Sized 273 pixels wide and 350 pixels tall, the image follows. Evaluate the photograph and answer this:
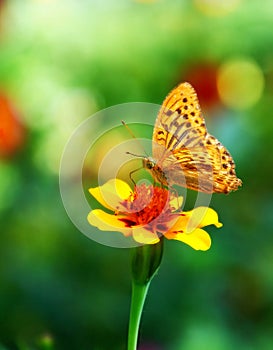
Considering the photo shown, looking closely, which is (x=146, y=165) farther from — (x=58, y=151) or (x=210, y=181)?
(x=58, y=151)

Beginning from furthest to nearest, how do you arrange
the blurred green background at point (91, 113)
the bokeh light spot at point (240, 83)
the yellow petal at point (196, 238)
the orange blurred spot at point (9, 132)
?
1. the bokeh light spot at point (240, 83)
2. the orange blurred spot at point (9, 132)
3. the blurred green background at point (91, 113)
4. the yellow petal at point (196, 238)

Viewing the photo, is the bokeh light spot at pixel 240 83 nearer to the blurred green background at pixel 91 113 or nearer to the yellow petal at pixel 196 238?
the blurred green background at pixel 91 113

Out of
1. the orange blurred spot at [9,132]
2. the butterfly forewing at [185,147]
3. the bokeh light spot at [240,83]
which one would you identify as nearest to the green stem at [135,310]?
the butterfly forewing at [185,147]

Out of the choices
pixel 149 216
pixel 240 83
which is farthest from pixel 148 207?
pixel 240 83

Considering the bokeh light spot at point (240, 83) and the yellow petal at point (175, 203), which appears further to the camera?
the bokeh light spot at point (240, 83)

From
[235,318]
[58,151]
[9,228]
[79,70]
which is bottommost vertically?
[235,318]

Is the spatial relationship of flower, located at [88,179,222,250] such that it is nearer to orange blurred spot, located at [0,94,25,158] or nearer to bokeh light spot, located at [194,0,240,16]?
orange blurred spot, located at [0,94,25,158]

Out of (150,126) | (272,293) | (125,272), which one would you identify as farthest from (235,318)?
(150,126)
